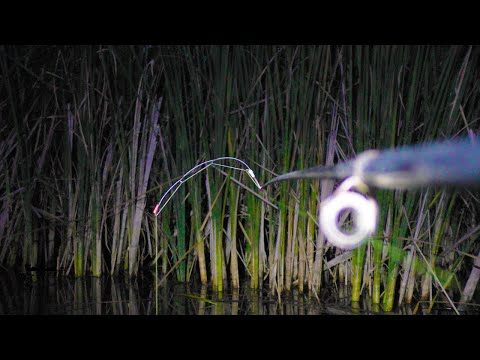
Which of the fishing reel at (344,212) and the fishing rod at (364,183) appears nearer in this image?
the fishing rod at (364,183)

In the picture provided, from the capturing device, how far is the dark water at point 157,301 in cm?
260

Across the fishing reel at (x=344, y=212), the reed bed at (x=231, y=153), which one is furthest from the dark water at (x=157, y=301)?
the fishing reel at (x=344, y=212)

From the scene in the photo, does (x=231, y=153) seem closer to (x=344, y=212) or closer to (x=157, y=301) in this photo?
(x=344, y=212)

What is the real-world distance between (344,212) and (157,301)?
1036mm

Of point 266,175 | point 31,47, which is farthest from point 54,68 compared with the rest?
point 266,175

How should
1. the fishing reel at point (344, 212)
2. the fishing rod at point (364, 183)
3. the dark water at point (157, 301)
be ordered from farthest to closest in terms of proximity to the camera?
the fishing reel at point (344, 212)
the dark water at point (157, 301)
the fishing rod at point (364, 183)

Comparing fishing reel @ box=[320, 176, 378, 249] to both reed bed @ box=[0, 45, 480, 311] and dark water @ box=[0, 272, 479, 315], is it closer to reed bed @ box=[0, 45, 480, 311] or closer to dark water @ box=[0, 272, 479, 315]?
reed bed @ box=[0, 45, 480, 311]

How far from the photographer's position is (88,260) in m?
3.47

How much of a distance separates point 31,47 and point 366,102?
2.04 meters

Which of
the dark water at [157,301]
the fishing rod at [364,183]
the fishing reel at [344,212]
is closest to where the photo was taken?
the fishing rod at [364,183]

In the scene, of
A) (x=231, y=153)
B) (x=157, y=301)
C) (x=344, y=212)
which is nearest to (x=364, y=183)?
(x=344, y=212)

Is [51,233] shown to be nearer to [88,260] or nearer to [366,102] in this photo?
[88,260]

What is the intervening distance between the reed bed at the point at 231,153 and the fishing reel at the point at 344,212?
77 millimetres

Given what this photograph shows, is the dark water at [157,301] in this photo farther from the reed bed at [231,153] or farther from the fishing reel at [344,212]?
the fishing reel at [344,212]
